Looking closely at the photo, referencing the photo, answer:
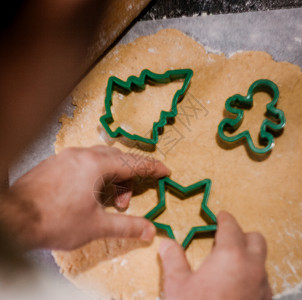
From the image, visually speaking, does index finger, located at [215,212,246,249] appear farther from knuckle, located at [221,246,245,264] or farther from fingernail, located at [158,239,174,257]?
fingernail, located at [158,239,174,257]

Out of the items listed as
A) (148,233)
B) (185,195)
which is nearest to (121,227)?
(148,233)

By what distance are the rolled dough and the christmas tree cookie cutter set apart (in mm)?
44

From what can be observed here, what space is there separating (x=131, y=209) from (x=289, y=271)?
61cm

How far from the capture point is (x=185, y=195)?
117cm

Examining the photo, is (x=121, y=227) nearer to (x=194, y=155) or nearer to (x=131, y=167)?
(x=131, y=167)

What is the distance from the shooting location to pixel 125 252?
1157 millimetres

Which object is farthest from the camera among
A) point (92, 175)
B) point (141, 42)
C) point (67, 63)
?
point (141, 42)

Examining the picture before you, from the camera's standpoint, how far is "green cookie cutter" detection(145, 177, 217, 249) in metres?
1.09

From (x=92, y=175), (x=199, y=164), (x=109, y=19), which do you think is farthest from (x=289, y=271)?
(x=109, y=19)

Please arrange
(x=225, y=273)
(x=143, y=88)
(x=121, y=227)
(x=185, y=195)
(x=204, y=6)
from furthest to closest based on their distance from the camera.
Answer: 1. (x=204, y=6)
2. (x=143, y=88)
3. (x=185, y=195)
4. (x=121, y=227)
5. (x=225, y=273)

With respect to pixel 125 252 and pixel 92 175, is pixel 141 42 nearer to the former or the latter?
pixel 92 175

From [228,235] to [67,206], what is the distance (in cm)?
51

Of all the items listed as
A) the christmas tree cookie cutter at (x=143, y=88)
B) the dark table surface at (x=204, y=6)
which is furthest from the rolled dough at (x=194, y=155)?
the dark table surface at (x=204, y=6)

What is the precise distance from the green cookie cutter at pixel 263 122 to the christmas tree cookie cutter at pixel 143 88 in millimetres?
192
